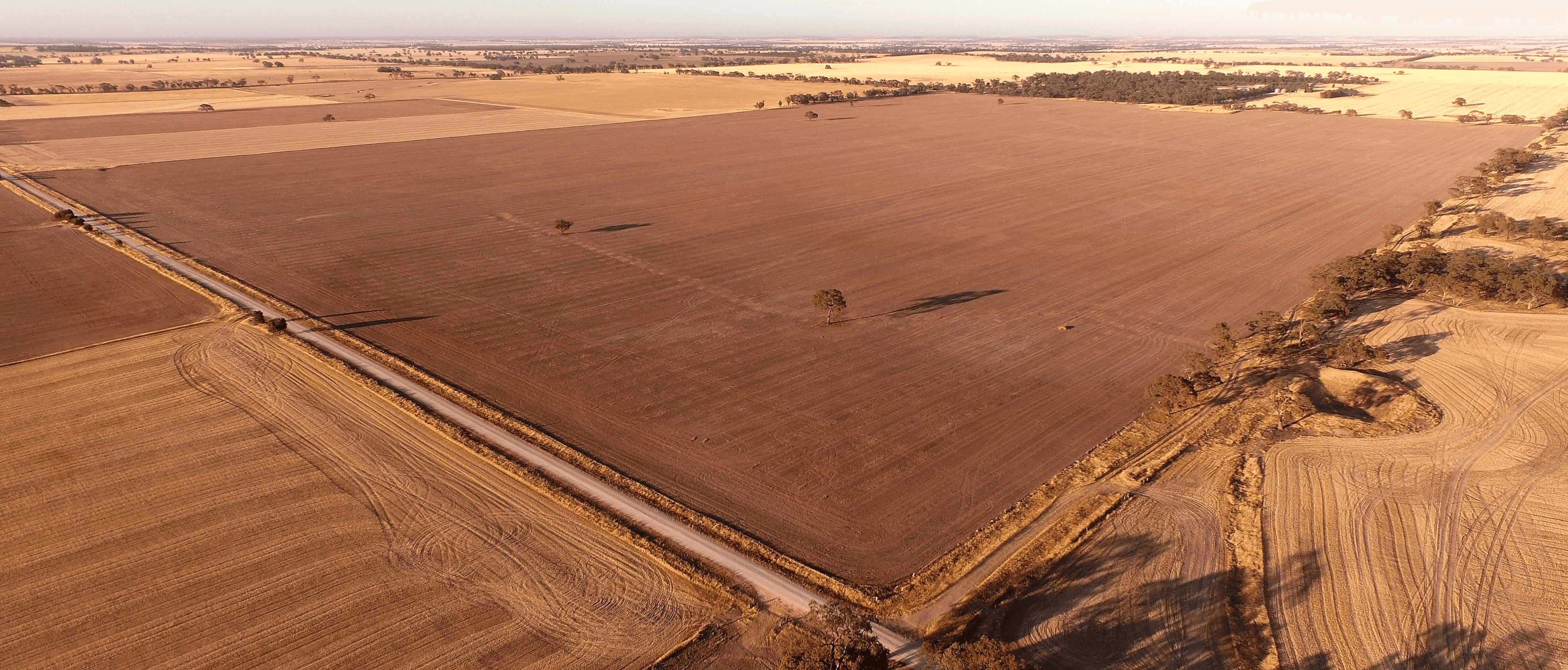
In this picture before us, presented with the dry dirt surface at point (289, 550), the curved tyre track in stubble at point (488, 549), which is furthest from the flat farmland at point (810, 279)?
the dry dirt surface at point (289, 550)

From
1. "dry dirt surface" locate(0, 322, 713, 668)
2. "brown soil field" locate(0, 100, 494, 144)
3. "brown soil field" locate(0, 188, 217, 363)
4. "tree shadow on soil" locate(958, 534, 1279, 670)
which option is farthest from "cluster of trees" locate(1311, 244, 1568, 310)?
"brown soil field" locate(0, 100, 494, 144)

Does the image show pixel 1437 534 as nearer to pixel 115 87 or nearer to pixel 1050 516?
pixel 1050 516

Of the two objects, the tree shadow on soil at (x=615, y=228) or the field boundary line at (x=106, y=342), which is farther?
the tree shadow on soil at (x=615, y=228)

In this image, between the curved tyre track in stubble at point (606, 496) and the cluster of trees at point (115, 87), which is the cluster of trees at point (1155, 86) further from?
the cluster of trees at point (115, 87)

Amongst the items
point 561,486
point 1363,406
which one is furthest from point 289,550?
point 1363,406

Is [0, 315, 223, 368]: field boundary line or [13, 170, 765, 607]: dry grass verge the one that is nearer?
[13, 170, 765, 607]: dry grass verge

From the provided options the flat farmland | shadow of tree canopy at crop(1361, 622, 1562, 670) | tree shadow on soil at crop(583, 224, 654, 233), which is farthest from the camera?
tree shadow on soil at crop(583, 224, 654, 233)

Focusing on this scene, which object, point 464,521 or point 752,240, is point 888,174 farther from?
point 464,521

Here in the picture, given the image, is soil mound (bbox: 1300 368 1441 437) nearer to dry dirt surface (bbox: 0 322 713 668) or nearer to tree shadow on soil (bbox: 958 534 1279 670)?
tree shadow on soil (bbox: 958 534 1279 670)
